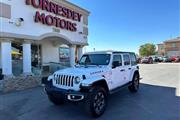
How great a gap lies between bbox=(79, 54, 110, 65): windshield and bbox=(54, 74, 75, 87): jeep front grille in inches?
62.2

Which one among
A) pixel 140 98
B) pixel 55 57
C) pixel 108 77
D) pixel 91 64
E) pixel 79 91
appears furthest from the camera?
pixel 55 57

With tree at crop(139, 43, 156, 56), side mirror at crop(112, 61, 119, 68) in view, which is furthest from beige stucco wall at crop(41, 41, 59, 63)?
tree at crop(139, 43, 156, 56)

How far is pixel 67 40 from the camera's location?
14.9 m

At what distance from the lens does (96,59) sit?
6.68 m

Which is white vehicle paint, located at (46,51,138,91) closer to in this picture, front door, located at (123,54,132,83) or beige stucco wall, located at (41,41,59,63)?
front door, located at (123,54,132,83)

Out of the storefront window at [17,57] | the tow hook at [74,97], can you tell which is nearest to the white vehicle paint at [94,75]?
the tow hook at [74,97]

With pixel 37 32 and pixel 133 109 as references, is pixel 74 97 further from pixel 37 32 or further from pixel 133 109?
pixel 37 32

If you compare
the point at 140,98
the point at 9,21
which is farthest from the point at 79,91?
Result: the point at 9,21

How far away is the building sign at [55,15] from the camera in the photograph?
11.7 metres

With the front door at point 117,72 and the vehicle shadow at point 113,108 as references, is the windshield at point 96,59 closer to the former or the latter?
the front door at point 117,72

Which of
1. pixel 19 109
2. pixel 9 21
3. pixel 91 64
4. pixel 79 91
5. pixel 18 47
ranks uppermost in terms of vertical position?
pixel 9 21

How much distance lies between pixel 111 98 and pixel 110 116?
2.07 meters

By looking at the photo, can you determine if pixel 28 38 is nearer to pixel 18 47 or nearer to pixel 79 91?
pixel 18 47

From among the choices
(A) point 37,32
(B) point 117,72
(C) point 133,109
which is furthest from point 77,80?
(A) point 37,32
